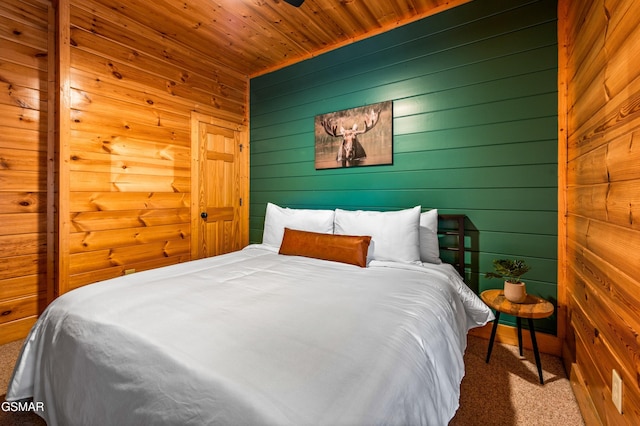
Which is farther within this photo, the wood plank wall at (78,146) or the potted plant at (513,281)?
the wood plank wall at (78,146)

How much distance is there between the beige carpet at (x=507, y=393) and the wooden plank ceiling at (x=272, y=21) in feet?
9.00

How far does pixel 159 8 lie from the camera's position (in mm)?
2465

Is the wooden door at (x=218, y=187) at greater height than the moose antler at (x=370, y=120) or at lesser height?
lesser

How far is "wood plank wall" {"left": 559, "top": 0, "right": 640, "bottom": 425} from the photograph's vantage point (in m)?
0.96

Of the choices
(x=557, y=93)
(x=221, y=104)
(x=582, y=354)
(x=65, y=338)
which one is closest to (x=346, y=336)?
(x=65, y=338)

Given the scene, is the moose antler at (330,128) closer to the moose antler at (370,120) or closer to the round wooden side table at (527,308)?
the moose antler at (370,120)

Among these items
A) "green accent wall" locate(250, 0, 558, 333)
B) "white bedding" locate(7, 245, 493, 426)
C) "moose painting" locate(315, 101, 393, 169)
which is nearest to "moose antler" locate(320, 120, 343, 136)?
"moose painting" locate(315, 101, 393, 169)

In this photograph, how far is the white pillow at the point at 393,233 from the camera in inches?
83.1

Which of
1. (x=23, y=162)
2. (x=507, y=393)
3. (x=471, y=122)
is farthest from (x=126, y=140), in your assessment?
(x=507, y=393)

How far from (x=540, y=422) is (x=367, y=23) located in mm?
3122

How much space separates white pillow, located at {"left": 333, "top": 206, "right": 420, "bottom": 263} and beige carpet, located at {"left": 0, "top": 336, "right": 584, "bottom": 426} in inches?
32.1

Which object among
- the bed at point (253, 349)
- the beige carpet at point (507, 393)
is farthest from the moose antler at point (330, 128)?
the beige carpet at point (507, 393)

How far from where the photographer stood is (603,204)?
4.14 feet

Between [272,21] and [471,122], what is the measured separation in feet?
6.49
